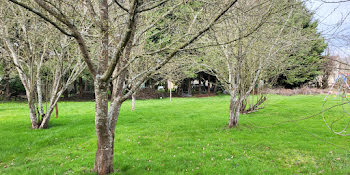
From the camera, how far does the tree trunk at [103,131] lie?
400 centimetres

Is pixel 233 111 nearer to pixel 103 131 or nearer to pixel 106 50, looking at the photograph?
pixel 103 131

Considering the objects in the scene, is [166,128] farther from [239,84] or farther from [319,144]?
[319,144]

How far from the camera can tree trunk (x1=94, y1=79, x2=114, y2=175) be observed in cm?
400

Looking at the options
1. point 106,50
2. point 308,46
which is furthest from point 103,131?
point 308,46

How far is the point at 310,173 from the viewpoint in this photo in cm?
489

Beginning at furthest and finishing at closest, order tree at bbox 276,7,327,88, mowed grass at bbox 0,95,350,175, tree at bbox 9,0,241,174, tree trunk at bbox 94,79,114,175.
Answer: mowed grass at bbox 0,95,350,175, tree at bbox 276,7,327,88, tree trunk at bbox 94,79,114,175, tree at bbox 9,0,241,174

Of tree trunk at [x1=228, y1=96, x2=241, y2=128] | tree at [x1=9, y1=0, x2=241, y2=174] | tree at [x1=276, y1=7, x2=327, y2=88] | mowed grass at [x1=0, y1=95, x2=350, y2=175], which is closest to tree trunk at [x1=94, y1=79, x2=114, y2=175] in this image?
tree at [x1=9, y1=0, x2=241, y2=174]

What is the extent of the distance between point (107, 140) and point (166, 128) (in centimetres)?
584

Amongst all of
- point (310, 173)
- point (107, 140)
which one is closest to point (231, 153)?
point (310, 173)

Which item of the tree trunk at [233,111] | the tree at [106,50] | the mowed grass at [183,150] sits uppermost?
the tree at [106,50]

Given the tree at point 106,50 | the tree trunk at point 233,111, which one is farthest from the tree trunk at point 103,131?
the tree trunk at point 233,111

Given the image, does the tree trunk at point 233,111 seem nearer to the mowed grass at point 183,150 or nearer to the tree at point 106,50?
the mowed grass at point 183,150

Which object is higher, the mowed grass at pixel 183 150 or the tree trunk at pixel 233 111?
the tree trunk at pixel 233 111

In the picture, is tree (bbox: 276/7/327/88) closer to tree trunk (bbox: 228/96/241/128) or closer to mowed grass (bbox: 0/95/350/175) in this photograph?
mowed grass (bbox: 0/95/350/175)
